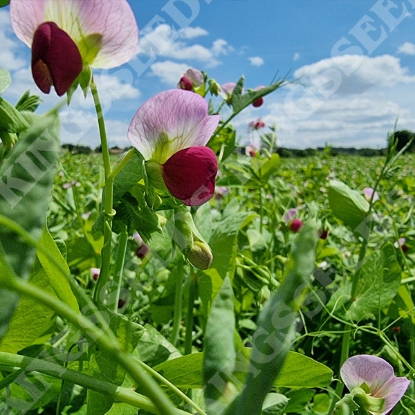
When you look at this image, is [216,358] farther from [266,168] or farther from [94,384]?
[266,168]

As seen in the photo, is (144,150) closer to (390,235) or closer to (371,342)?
(371,342)

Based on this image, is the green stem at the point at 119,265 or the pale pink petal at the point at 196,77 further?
the pale pink petal at the point at 196,77

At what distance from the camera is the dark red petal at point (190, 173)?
0.40m

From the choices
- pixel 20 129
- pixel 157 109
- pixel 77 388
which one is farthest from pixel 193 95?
pixel 77 388

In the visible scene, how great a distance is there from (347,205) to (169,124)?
20.7 inches

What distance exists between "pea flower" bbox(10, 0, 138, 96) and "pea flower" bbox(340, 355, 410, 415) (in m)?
0.31

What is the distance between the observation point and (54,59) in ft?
1.12

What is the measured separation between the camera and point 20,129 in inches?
14.8

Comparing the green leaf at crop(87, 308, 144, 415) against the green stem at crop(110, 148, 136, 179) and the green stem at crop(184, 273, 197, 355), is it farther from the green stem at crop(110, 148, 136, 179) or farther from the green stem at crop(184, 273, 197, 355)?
the green stem at crop(184, 273, 197, 355)

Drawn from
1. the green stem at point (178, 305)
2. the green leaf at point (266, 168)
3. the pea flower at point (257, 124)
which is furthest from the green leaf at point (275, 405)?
the pea flower at point (257, 124)

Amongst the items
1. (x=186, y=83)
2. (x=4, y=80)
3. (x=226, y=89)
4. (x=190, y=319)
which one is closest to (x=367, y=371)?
(x=190, y=319)

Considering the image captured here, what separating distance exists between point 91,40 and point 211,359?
241 mm

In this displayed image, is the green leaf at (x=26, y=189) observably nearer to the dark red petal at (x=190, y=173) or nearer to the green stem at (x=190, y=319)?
the dark red petal at (x=190, y=173)

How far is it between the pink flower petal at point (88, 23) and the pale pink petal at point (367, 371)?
→ 310 mm
